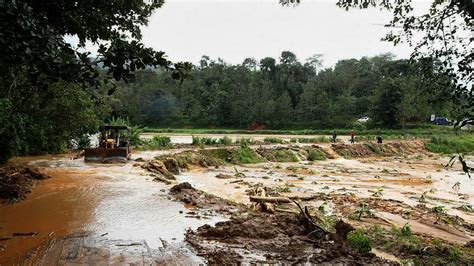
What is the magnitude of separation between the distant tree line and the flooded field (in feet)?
123

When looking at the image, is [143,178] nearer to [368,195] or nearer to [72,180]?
[72,180]

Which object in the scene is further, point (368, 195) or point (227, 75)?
point (227, 75)

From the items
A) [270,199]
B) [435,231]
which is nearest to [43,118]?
[270,199]

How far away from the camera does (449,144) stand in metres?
45.6

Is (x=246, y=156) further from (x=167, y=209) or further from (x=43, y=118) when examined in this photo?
(x=167, y=209)

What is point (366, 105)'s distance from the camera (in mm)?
69875

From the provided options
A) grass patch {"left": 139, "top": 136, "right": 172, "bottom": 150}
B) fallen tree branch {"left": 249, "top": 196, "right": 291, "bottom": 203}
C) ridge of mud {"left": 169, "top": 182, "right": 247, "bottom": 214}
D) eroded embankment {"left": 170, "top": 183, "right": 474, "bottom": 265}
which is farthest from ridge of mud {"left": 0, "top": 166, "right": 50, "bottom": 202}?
grass patch {"left": 139, "top": 136, "right": 172, "bottom": 150}

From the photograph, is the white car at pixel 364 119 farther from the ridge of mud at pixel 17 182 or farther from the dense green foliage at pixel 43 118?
the ridge of mud at pixel 17 182

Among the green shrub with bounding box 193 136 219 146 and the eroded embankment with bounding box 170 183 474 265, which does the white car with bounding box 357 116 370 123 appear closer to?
the green shrub with bounding box 193 136 219 146

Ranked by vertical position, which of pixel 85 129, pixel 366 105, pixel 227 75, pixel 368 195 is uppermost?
pixel 227 75

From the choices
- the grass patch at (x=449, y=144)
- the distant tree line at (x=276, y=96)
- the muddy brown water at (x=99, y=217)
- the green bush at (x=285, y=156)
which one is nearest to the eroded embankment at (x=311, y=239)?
the muddy brown water at (x=99, y=217)

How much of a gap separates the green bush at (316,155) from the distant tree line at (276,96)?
86.6 ft

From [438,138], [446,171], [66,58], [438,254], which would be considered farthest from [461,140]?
[66,58]

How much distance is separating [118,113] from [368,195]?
5996cm
